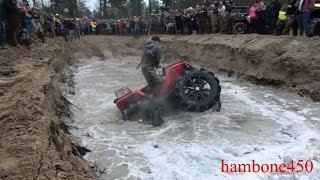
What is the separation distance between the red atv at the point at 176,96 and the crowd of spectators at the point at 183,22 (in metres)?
5.23

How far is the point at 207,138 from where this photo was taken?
834 centimetres

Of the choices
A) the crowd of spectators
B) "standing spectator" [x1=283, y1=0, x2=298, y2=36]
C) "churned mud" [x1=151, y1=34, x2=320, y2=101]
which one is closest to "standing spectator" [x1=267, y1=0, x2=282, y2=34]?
the crowd of spectators

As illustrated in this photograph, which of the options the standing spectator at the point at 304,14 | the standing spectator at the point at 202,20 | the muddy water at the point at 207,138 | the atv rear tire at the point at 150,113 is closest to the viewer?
the muddy water at the point at 207,138

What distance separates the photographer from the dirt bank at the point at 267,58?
11.7 metres

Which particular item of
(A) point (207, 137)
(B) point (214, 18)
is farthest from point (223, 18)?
(A) point (207, 137)

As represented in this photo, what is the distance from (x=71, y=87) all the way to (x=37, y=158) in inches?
364

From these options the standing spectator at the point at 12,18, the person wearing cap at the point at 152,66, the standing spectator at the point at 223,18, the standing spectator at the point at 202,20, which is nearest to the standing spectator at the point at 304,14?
the standing spectator at the point at 223,18

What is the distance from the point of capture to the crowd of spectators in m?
13.2

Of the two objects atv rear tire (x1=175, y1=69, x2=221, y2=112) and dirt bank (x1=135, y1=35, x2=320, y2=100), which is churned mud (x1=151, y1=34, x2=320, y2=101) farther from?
atv rear tire (x1=175, y1=69, x2=221, y2=112)

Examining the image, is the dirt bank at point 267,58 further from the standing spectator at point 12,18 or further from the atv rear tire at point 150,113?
the standing spectator at point 12,18

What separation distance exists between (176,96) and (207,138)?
1.44 meters

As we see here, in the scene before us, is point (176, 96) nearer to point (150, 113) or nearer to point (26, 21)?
A: point (150, 113)

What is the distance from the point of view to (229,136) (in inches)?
331

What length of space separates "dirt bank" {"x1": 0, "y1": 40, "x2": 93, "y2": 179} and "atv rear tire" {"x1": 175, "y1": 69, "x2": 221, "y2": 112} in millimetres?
2676
